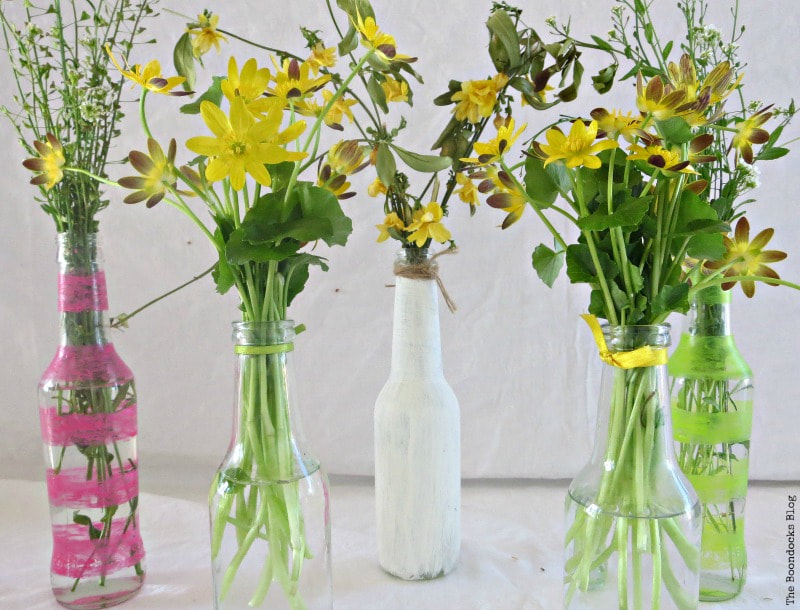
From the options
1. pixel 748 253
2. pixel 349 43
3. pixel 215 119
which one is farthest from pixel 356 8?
pixel 748 253

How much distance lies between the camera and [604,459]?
498 mm

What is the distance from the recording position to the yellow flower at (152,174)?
0.48 metres

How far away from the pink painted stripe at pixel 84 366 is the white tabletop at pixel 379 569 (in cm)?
19

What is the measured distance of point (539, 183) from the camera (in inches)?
20.3

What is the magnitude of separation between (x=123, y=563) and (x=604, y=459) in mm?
397

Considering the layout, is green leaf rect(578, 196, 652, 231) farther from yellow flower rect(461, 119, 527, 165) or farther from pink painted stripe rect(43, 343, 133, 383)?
pink painted stripe rect(43, 343, 133, 383)

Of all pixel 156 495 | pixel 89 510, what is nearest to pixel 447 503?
pixel 89 510

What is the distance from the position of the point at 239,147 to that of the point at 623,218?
225 millimetres

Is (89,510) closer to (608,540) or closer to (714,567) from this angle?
(608,540)

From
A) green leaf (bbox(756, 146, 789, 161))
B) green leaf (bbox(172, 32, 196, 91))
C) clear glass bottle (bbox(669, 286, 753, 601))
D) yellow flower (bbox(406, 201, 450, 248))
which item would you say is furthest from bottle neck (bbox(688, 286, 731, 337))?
green leaf (bbox(172, 32, 196, 91))

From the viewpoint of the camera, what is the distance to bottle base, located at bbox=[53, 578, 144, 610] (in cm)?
62

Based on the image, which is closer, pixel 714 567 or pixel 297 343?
pixel 714 567

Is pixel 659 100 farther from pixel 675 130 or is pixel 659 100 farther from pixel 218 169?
pixel 218 169

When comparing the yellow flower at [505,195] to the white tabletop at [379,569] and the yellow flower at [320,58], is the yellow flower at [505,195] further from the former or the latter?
the white tabletop at [379,569]
